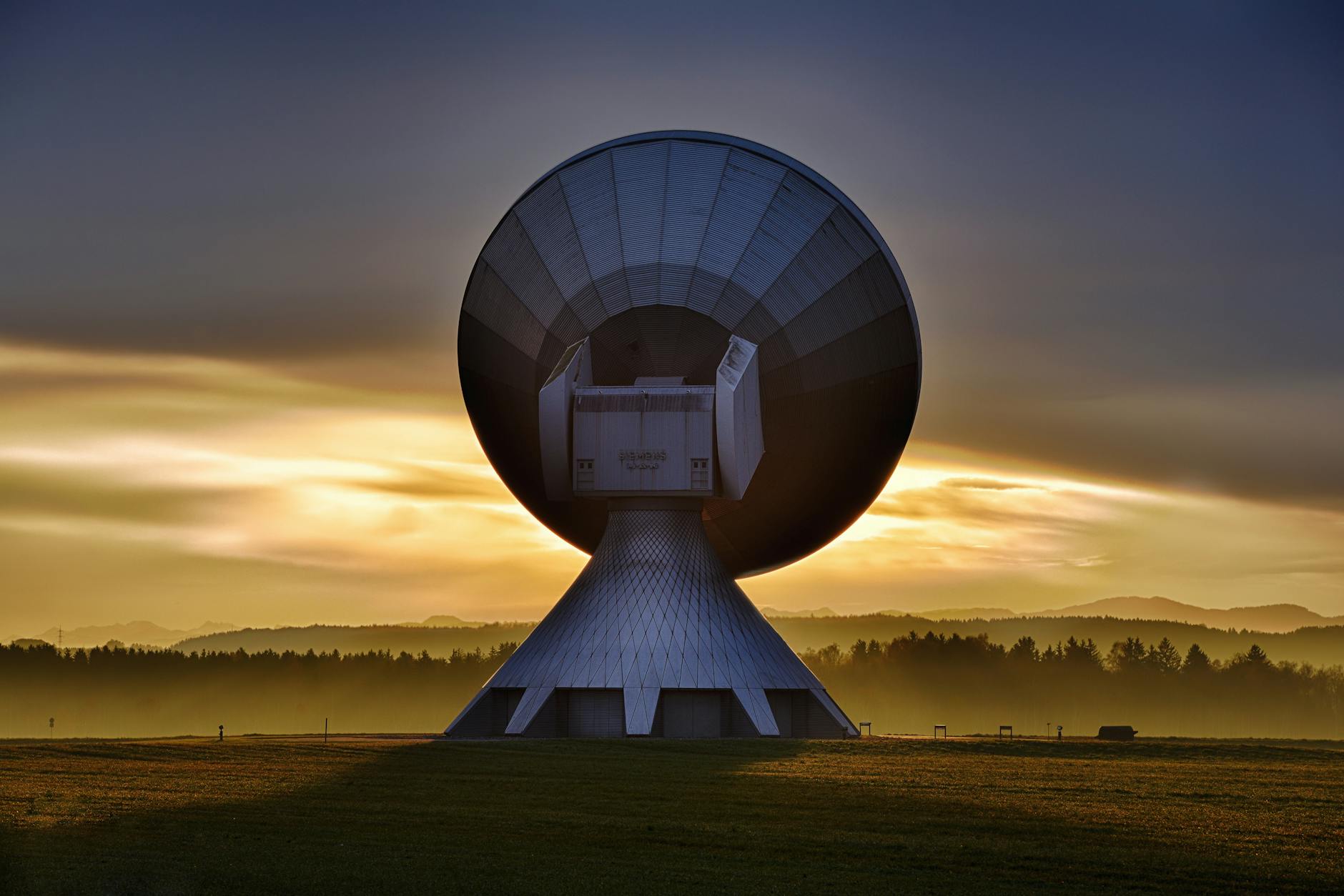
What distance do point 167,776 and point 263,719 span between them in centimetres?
11719

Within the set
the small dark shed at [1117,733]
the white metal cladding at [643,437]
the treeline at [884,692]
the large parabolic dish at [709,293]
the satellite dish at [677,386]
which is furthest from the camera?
the treeline at [884,692]

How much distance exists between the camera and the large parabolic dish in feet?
141

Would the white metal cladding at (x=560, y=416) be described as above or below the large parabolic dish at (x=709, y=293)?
below

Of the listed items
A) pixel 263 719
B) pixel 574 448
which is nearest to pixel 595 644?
pixel 574 448

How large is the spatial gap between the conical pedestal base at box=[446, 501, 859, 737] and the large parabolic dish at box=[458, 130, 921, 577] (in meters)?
3.39

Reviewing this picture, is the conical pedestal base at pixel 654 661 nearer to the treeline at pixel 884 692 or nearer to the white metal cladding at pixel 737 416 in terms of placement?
the white metal cladding at pixel 737 416

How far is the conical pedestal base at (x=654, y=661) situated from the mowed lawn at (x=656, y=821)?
5008 millimetres

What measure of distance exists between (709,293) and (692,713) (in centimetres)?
1149

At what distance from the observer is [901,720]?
130 m

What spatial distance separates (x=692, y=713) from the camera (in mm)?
41250

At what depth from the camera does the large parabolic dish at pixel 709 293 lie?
43.0 meters

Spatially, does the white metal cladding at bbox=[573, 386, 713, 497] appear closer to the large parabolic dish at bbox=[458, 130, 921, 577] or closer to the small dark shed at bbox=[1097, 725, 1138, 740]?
the large parabolic dish at bbox=[458, 130, 921, 577]

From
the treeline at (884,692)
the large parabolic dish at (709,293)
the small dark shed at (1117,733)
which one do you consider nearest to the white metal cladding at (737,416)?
the large parabolic dish at (709,293)

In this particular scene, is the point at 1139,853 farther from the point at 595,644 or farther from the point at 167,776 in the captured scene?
the point at 595,644
